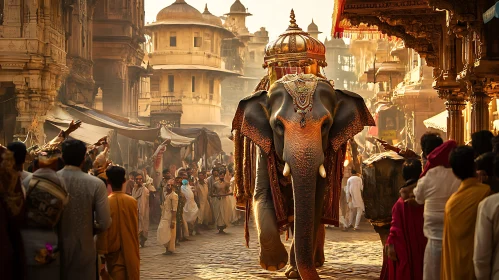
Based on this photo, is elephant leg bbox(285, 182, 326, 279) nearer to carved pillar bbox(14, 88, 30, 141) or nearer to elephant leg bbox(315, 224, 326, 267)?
elephant leg bbox(315, 224, 326, 267)

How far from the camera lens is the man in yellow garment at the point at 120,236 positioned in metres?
9.48

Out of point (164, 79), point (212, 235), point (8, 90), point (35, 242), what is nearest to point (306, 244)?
point (35, 242)

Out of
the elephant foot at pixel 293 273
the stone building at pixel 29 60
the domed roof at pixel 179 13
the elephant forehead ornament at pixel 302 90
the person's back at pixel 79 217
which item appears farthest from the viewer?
the domed roof at pixel 179 13

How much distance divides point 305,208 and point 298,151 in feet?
2.21

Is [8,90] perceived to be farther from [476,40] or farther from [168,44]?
[168,44]

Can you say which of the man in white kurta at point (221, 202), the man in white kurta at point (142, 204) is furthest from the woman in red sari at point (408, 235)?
the man in white kurta at point (221, 202)

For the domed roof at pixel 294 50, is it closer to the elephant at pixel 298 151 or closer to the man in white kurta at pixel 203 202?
the elephant at pixel 298 151

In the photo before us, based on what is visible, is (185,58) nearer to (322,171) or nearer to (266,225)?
(266,225)

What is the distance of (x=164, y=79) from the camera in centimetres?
6450

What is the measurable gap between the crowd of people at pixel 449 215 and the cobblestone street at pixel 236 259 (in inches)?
153

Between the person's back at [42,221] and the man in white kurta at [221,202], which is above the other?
the person's back at [42,221]

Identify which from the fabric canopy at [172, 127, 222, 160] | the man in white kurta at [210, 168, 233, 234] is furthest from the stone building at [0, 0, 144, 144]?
the fabric canopy at [172, 127, 222, 160]

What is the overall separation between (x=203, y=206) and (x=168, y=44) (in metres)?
42.6

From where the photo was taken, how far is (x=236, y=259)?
16.0m
